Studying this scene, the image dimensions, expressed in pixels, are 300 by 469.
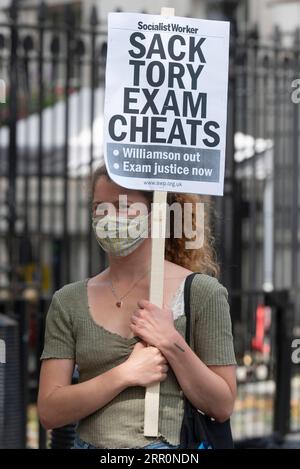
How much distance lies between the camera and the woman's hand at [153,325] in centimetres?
312

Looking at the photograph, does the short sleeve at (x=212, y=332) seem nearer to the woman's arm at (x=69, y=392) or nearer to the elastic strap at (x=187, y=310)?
the elastic strap at (x=187, y=310)

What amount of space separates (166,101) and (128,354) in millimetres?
855

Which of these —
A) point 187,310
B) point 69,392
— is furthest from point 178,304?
point 69,392

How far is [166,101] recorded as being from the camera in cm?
340

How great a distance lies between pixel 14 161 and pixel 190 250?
3841 mm

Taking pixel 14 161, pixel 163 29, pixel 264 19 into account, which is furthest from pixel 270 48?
pixel 264 19

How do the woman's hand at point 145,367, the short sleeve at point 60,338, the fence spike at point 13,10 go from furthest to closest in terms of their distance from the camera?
1. the fence spike at point 13,10
2. the short sleeve at point 60,338
3. the woman's hand at point 145,367

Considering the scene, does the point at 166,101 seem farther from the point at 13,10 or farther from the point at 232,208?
the point at 232,208

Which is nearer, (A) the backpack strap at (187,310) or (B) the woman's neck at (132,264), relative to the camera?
(A) the backpack strap at (187,310)

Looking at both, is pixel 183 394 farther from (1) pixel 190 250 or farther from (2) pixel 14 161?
(2) pixel 14 161

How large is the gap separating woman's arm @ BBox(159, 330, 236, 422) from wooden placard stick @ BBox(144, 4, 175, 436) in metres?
0.09

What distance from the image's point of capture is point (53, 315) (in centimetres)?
327

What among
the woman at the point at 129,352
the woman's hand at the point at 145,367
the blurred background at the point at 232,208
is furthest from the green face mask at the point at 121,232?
the blurred background at the point at 232,208

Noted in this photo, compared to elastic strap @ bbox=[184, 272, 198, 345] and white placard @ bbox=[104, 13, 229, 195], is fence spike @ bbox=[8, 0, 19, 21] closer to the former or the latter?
white placard @ bbox=[104, 13, 229, 195]
